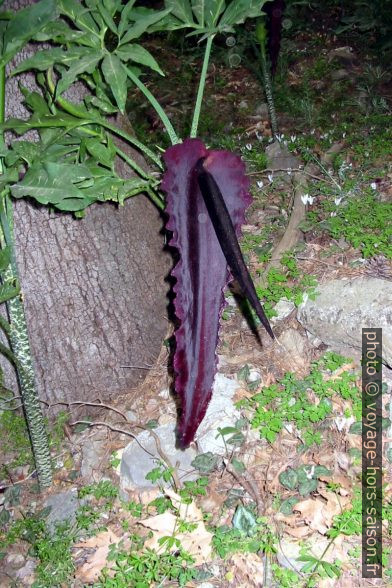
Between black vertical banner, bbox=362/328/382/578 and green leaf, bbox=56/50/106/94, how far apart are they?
50.7 inches

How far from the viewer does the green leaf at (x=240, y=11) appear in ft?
5.18

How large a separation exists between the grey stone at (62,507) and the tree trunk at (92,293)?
0.38 meters

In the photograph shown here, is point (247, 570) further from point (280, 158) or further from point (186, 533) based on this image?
point (280, 158)

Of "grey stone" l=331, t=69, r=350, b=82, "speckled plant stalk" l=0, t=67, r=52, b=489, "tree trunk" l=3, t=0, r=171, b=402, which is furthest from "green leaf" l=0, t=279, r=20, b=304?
"grey stone" l=331, t=69, r=350, b=82

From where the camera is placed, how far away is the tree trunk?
2064 mm

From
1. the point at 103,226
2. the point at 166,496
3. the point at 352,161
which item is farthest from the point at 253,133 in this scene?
the point at 166,496

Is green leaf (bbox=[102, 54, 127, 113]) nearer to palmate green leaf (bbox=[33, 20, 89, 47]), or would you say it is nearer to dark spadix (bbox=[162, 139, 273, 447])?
palmate green leaf (bbox=[33, 20, 89, 47])

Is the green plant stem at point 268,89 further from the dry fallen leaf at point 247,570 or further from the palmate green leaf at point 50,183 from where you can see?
the dry fallen leaf at point 247,570

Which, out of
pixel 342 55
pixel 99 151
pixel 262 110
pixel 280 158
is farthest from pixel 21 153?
pixel 342 55

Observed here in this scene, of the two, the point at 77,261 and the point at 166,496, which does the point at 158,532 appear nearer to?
the point at 166,496

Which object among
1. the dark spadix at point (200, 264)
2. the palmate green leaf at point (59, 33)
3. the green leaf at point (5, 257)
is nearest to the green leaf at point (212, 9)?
the palmate green leaf at point (59, 33)

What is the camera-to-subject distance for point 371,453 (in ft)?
5.96

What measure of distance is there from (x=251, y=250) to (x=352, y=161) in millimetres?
870

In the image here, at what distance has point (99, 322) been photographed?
220cm
